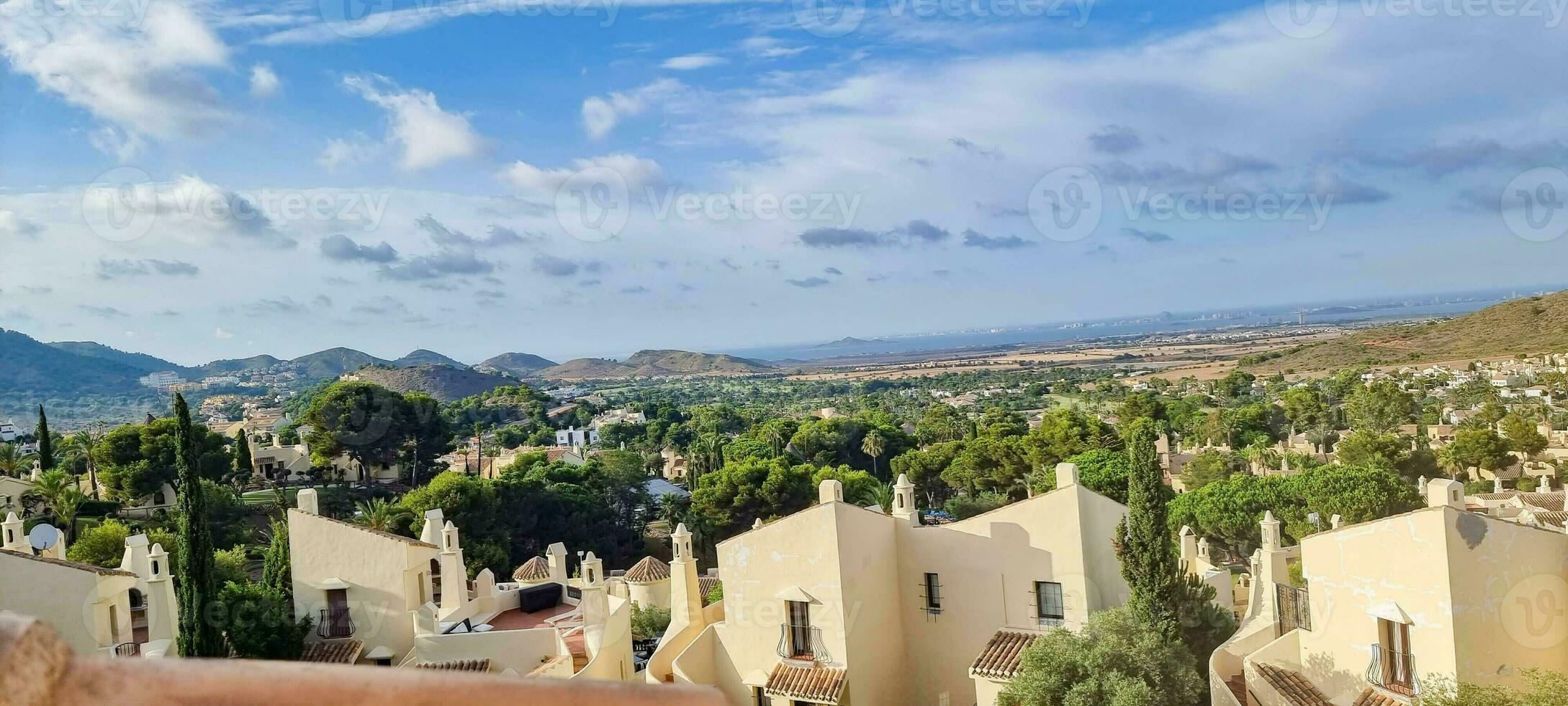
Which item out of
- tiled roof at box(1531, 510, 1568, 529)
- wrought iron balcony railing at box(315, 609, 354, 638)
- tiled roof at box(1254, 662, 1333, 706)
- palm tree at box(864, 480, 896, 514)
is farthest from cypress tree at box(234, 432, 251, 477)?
tiled roof at box(1531, 510, 1568, 529)

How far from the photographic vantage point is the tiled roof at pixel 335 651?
56.0 ft

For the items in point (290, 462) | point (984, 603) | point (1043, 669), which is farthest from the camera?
point (290, 462)

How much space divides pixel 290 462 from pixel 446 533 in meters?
38.1

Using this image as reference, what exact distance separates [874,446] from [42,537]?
43190 mm

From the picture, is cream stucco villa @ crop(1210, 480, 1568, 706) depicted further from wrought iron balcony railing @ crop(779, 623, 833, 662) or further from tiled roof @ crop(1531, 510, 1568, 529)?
tiled roof @ crop(1531, 510, 1568, 529)

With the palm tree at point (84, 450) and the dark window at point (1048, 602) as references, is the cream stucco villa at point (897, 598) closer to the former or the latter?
the dark window at point (1048, 602)

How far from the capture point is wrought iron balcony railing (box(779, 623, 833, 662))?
14105 millimetres

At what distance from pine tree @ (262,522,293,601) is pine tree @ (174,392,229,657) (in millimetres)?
1522

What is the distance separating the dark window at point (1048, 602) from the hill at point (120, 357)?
112 metres

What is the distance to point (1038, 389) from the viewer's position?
128 meters

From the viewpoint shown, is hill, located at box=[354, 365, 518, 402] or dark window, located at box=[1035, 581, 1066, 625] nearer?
dark window, located at box=[1035, 581, 1066, 625]

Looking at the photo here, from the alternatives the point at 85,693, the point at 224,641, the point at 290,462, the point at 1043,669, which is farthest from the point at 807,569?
the point at 290,462

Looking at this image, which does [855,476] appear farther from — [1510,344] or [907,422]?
[1510,344]

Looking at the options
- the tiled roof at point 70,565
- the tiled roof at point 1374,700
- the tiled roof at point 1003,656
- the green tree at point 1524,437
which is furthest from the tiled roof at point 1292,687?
the green tree at point 1524,437
